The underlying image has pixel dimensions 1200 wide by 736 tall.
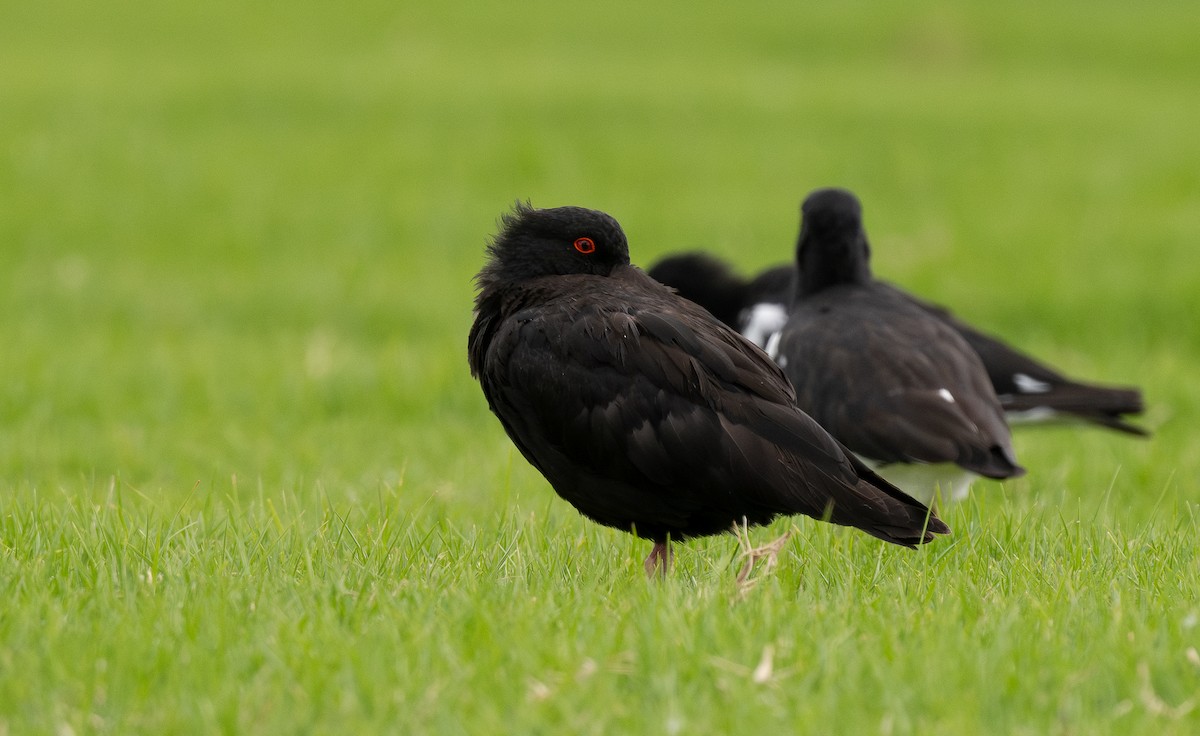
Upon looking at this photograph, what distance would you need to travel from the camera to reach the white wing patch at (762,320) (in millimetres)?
8875

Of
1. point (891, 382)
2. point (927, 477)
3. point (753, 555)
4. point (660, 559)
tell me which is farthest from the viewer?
point (927, 477)

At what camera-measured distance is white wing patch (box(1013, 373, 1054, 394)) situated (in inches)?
325

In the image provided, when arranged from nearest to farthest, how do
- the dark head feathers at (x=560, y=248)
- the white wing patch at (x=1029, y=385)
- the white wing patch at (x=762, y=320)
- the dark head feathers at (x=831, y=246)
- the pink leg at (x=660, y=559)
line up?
the pink leg at (x=660, y=559), the dark head feathers at (x=560, y=248), the dark head feathers at (x=831, y=246), the white wing patch at (x=1029, y=385), the white wing patch at (x=762, y=320)

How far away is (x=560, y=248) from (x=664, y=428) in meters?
1.02

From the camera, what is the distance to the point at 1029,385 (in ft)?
27.2

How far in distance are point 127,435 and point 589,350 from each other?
224 inches

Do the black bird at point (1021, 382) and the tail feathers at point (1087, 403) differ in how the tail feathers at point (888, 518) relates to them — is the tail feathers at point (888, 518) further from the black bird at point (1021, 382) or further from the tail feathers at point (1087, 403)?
the tail feathers at point (1087, 403)

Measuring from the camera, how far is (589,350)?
15.6ft

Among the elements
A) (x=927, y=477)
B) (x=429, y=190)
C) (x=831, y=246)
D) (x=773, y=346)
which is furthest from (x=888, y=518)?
(x=429, y=190)

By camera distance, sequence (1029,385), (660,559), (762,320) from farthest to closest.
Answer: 1. (762,320)
2. (1029,385)
3. (660,559)

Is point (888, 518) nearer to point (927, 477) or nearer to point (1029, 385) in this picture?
point (927, 477)

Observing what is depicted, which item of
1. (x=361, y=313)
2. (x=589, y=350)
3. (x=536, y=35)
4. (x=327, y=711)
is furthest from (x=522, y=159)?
(x=327, y=711)

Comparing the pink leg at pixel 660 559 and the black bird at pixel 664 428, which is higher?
the black bird at pixel 664 428

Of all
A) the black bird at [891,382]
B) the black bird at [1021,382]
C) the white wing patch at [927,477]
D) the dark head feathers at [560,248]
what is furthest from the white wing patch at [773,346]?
the dark head feathers at [560,248]
